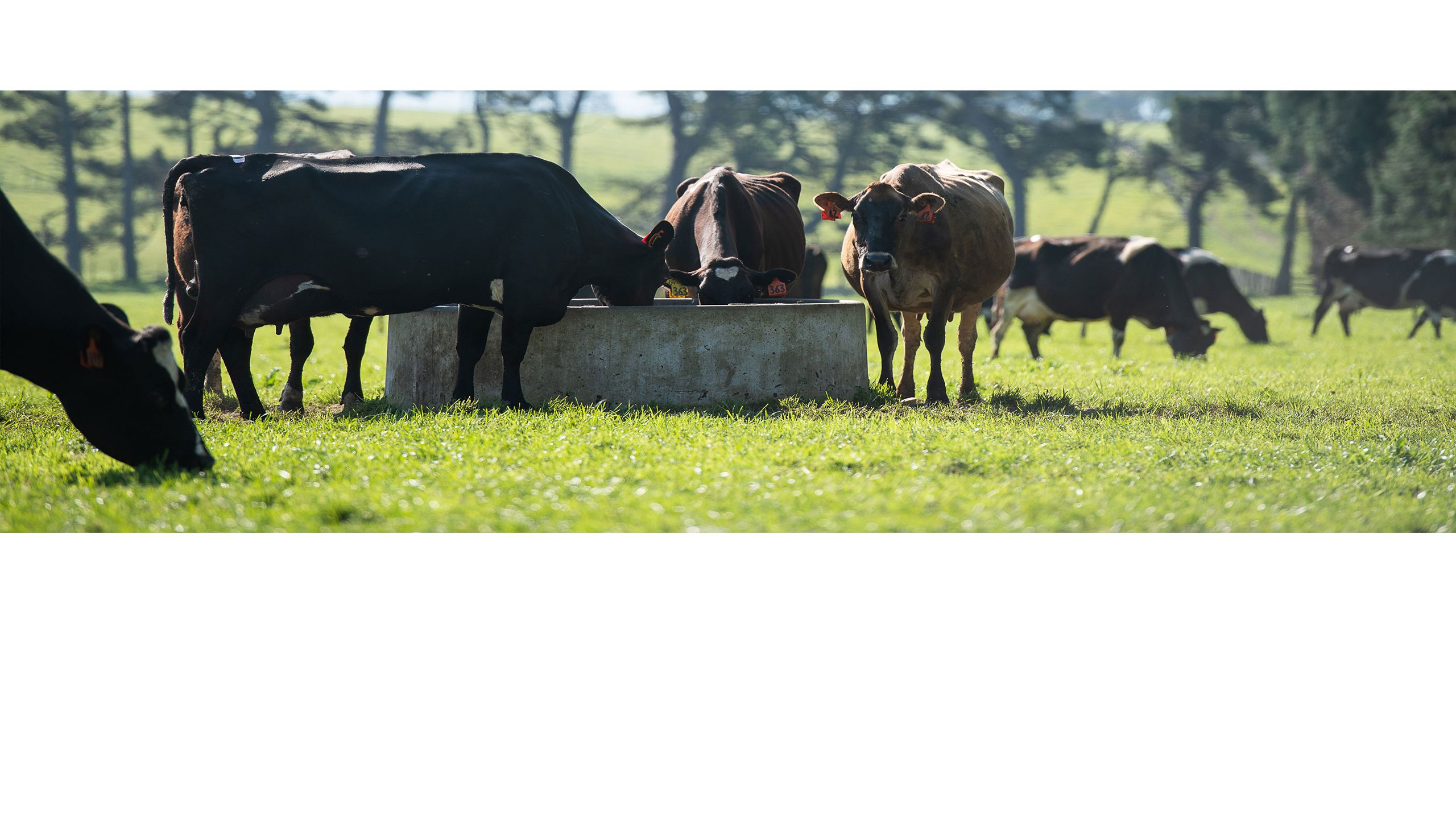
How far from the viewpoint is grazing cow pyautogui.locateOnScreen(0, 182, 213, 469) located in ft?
21.4

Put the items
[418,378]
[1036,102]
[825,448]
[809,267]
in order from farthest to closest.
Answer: [1036,102]
[809,267]
[418,378]
[825,448]

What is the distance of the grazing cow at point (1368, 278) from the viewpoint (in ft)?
83.0

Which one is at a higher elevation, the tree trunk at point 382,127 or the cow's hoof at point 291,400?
the tree trunk at point 382,127

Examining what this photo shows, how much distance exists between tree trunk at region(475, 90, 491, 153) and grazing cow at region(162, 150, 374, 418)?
37.4 m

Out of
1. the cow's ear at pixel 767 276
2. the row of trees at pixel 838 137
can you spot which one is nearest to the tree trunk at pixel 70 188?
the row of trees at pixel 838 137

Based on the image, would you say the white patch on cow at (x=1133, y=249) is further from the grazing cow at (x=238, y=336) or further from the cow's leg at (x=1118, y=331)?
the grazing cow at (x=238, y=336)

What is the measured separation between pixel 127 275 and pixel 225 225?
136 feet

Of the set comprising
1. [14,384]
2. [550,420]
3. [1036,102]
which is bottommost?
[14,384]

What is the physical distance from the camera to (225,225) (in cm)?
873

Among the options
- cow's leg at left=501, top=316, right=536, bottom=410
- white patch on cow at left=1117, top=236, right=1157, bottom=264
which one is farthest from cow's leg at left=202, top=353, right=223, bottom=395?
white patch on cow at left=1117, top=236, right=1157, bottom=264

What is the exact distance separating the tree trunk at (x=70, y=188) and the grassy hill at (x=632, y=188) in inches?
24.5

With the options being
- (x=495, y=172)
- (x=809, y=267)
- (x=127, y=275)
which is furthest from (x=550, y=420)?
(x=127, y=275)

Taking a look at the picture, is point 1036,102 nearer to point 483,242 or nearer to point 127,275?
point 127,275

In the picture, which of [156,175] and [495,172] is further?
[156,175]
